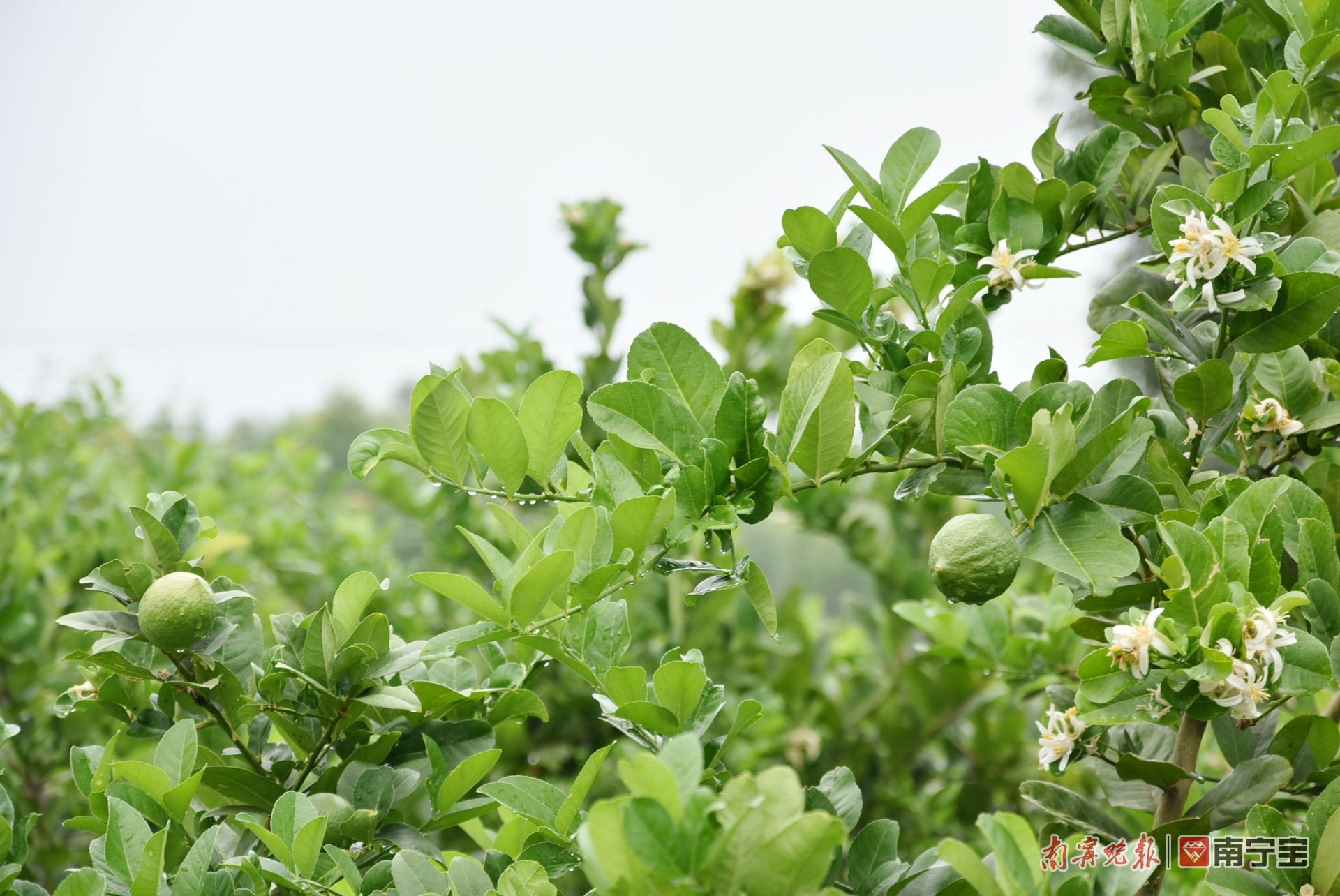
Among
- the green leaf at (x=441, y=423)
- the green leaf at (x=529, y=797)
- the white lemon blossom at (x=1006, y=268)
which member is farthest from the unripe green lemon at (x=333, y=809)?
the white lemon blossom at (x=1006, y=268)

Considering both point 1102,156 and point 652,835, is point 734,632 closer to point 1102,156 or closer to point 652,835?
point 1102,156

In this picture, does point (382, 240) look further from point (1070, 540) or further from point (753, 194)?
point (1070, 540)

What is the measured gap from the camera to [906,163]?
25.4 inches

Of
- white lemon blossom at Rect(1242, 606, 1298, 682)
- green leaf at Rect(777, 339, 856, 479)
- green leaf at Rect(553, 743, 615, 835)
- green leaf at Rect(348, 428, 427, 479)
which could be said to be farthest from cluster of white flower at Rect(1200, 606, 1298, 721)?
green leaf at Rect(348, 428, 427, 479)

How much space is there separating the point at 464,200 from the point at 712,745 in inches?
166

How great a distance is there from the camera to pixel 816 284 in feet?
2.02

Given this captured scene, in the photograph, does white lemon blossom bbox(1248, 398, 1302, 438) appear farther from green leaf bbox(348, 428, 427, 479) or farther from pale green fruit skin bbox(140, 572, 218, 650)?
pale green fruit skin bbox(140, 572, 218, 650)

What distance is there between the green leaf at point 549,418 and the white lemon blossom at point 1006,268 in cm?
29

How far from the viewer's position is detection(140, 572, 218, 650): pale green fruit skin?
612 millimetres

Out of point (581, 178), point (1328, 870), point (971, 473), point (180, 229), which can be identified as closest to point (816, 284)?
point (971, 473)

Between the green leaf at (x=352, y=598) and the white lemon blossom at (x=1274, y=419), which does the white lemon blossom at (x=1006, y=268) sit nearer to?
the white lemon blossom at (x=1274, y=419)

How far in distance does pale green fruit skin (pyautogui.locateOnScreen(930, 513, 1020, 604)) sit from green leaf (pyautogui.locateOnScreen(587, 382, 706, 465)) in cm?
15

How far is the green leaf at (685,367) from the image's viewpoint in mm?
572

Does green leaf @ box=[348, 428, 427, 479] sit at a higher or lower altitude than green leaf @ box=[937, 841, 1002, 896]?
higher
